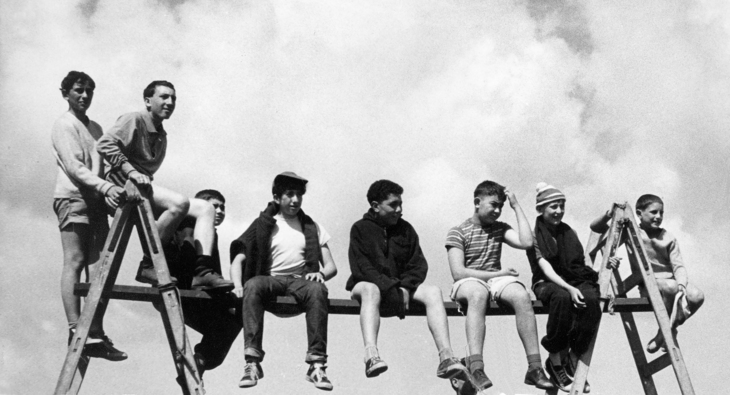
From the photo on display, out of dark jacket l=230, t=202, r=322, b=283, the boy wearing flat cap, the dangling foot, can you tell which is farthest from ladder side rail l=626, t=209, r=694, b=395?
dark jacket l=230, t=202, r=322, b=283

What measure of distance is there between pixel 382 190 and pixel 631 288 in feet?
8.53

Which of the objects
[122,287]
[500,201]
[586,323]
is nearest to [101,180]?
[122,287]

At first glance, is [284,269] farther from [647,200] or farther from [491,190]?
[647,200]

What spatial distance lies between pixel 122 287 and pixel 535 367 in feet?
11.4

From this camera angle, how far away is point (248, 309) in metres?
7.57

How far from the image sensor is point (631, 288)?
8.85m

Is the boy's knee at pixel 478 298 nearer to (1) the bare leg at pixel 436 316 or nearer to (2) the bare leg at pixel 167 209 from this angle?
(1) the bare leg at pixel 436 316

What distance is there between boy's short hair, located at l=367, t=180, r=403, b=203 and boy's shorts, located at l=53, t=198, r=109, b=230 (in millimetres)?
2383

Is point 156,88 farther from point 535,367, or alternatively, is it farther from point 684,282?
point 684,282

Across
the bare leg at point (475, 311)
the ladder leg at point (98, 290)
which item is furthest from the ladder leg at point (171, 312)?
the bare leg at point (475, 311)

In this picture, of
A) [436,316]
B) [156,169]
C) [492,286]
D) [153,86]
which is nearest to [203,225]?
[156,169]

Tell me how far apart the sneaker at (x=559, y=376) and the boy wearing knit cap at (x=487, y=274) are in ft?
0.72

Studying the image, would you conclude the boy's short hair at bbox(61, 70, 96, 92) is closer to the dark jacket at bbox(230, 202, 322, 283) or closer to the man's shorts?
the dark jacket at bbox(230, 202, 322, 283)

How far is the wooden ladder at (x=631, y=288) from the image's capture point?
788cm
